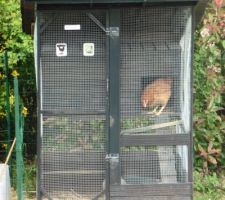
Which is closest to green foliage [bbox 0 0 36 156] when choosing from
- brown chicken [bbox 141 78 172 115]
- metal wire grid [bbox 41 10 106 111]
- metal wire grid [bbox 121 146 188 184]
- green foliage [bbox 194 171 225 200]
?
metal wire grid [bbox 41 10 106 111]

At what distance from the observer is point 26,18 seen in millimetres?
6188

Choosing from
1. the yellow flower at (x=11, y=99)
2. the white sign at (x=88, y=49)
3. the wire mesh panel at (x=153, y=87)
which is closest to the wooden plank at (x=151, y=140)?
the wire mesh panel at (x=153, y=87)

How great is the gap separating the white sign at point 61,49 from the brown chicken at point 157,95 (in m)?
0.95

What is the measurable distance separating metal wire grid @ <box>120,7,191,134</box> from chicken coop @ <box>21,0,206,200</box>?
0.01m

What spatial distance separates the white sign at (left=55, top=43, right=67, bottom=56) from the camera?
18.0 ft

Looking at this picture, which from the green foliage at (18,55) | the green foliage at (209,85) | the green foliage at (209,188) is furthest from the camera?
the green foliage at (18,55)

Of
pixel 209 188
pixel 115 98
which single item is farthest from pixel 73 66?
pixel 209 188

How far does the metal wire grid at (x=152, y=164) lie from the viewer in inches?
220

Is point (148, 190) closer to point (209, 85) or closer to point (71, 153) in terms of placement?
point (71, 153)

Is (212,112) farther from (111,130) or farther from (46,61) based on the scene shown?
(46,61)

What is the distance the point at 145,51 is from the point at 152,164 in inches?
48.1

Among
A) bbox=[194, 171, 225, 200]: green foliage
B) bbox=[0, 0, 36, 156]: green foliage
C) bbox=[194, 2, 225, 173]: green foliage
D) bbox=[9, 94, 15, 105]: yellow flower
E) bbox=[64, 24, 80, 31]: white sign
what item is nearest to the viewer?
bbox=[64, 24, 80, 31]: white sign

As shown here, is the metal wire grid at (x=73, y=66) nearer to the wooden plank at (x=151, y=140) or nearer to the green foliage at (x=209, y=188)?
the wooden plank at (x=151, y=140)

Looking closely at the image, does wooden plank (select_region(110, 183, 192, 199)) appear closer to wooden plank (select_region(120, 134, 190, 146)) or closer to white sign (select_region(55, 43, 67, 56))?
wooden plank (select_region(120, 134, 190, 146))
